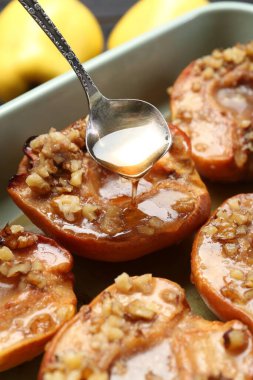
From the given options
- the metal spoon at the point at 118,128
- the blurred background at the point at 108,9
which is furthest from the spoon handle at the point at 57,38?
the blurred background at the point at 108,9

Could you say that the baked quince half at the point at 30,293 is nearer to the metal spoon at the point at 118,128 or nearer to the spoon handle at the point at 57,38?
the metal spoon at the point at 118,128

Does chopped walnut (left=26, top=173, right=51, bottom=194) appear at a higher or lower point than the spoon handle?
lower

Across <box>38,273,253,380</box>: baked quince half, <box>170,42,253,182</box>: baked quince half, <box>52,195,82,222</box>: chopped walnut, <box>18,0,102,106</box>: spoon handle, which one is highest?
<box>18,0,102,106</box>: spoon handle

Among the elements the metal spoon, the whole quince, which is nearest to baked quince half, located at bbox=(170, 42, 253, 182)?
the metal spoon

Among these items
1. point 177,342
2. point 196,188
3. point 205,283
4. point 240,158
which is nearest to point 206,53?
point 240,158

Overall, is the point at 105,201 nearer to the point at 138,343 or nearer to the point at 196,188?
the point at 196,188

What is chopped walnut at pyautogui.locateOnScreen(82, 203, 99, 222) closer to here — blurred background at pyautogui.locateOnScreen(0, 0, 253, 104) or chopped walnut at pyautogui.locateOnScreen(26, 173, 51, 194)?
chopped walnut at pyautogui.locateOnScreen(26, 173, 51, 194)

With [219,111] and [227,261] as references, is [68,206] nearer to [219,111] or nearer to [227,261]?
[227,261]
